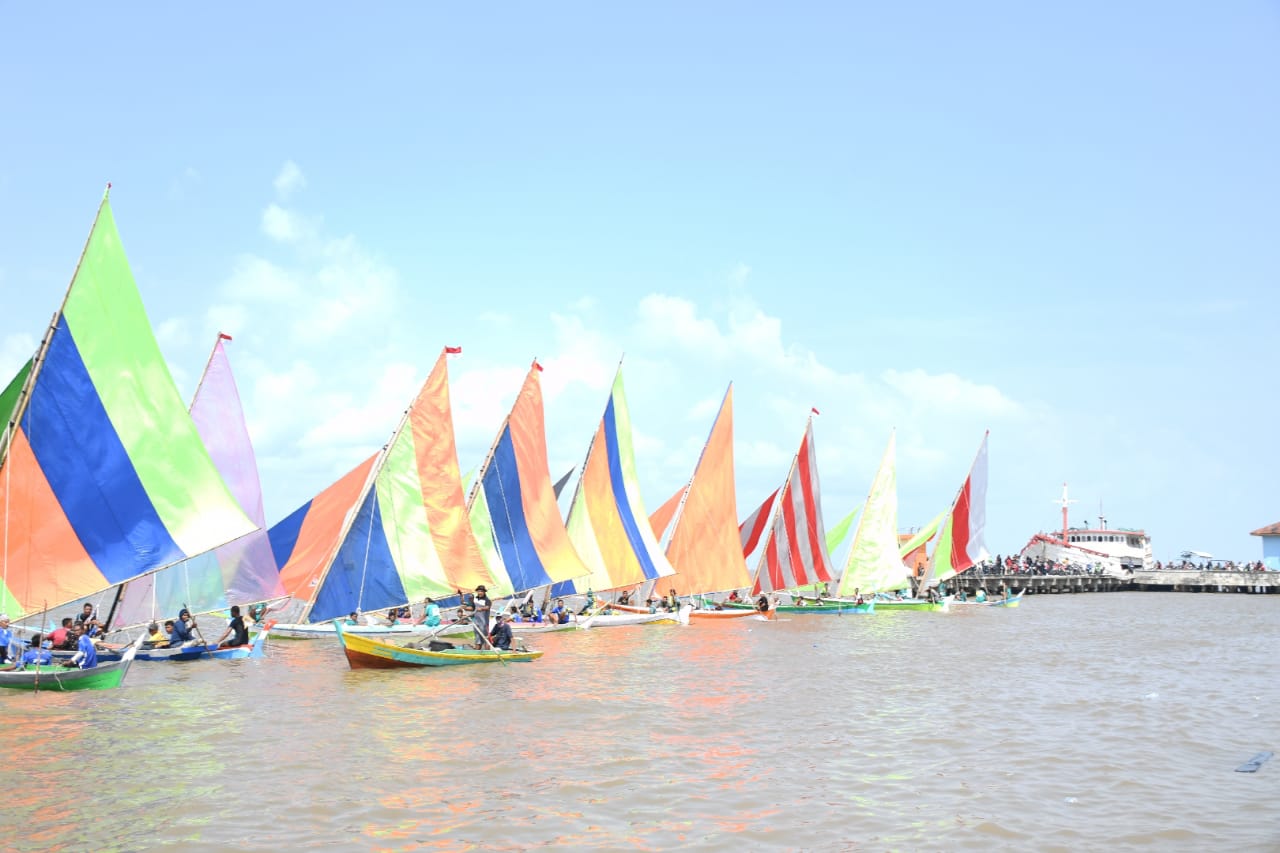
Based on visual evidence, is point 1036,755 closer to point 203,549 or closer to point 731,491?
point 203,549

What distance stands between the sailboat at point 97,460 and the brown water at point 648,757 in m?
3.14

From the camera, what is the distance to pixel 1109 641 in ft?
152

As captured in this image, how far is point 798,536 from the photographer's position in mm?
63875

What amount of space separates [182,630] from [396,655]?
7.91 meters

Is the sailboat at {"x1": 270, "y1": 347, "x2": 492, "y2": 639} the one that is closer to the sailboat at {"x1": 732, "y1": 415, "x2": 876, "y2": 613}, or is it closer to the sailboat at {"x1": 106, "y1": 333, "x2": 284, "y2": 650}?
the sailboat at {"x1": 106, "y1": 333, "x2": 284, "y2": 650}

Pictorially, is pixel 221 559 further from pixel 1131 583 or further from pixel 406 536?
pixel 1131 583

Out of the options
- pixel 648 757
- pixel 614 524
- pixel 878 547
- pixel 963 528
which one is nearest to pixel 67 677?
pixel 648 757

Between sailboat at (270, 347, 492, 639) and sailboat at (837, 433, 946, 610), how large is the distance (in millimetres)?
30602

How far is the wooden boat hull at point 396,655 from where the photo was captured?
30.3 meters

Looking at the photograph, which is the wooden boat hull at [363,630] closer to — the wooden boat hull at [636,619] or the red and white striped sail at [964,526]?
the wooden boat hull at [636,619]

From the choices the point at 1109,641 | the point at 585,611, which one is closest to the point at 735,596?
the point at 585,611

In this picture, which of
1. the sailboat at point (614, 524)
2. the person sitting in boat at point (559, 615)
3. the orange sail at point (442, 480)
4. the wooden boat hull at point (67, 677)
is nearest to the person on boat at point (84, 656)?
the wooden boat hull at point (67, 677)

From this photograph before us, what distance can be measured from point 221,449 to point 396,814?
2841 cm

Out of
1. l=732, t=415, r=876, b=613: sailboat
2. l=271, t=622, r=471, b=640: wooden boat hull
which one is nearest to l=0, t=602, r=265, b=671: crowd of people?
l=271, t=622, r=471, b=640: wooden boat hull
